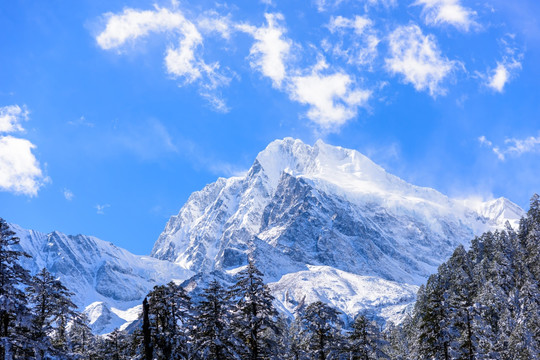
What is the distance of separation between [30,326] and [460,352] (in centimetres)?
2956

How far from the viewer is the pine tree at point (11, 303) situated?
23766mm

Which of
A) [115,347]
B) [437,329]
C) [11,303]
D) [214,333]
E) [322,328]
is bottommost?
[437,329]

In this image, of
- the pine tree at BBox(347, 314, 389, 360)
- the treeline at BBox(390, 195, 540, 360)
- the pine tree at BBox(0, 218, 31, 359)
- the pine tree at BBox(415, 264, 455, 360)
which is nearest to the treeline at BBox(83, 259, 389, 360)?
the pine tree at BBox(347, 314, 389, 360)

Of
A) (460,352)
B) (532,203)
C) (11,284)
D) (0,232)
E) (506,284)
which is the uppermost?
(532,203)

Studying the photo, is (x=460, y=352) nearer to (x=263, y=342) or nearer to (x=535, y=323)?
(x=263, y=342)

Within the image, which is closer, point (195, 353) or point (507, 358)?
point (195, 353)

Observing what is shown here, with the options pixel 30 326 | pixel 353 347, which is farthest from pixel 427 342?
pixel 30 326

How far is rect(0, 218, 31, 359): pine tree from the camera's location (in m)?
23.8

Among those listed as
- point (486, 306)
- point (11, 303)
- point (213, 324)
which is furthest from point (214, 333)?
point (486, 306)

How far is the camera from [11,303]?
23812 millimetres

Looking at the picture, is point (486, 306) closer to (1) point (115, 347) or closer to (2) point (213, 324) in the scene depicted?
(2) point (213, 324)

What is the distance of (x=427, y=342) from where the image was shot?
40.4 meters

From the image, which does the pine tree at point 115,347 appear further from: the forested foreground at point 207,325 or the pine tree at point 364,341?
the pine tree at point 364,341

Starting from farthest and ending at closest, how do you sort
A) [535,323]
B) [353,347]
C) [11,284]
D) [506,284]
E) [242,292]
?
1. [506,284]
2. [535,323]
3. [353,347]
4. [242,292]
5. [11,284]
